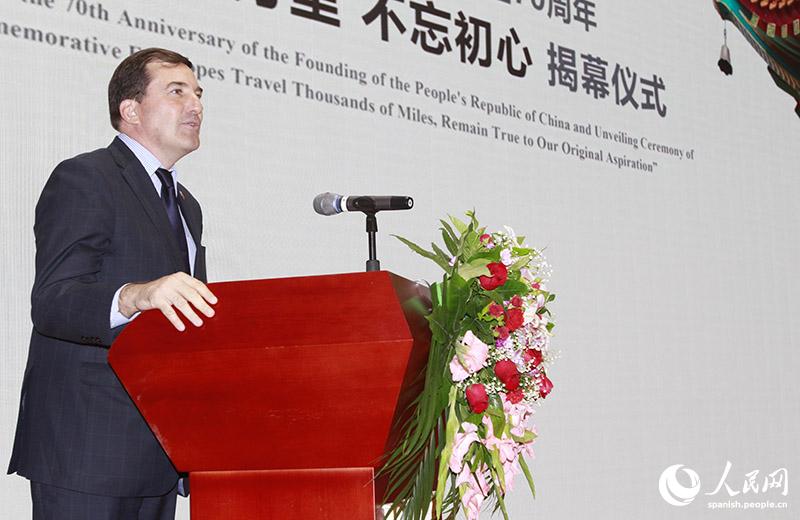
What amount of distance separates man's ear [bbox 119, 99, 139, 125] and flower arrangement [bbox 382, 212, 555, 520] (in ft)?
2.73

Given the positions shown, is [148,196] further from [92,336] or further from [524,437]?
[524,437]

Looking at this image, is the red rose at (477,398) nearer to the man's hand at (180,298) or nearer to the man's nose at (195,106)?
the man's hand at (180,298)

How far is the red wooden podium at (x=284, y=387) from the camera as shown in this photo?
4.60 ft

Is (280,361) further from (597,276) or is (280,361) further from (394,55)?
(597,276)

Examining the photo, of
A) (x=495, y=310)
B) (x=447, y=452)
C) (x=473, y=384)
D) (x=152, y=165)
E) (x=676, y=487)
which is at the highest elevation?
(x=152, y=165)

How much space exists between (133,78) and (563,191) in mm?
1841

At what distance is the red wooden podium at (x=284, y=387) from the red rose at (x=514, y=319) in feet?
0.43

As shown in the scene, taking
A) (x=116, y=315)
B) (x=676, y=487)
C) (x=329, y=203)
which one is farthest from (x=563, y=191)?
(x=116, y=315)

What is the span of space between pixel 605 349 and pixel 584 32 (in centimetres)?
119

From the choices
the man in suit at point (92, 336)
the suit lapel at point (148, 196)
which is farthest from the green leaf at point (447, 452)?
the suit lapel at point (148, 196)

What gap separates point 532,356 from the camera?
160 cm

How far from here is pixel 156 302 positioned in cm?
148

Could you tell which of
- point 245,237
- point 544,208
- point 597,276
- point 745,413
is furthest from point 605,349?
point 245,237

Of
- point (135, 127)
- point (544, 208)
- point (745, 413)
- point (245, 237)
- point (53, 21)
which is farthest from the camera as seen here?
point (745, 413)
